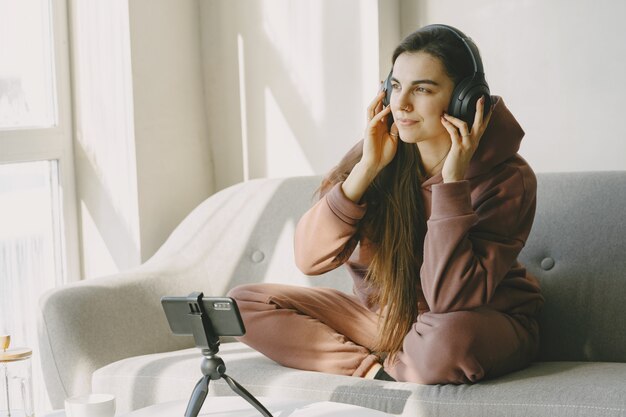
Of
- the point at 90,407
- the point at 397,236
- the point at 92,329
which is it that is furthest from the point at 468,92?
the point at 92,329

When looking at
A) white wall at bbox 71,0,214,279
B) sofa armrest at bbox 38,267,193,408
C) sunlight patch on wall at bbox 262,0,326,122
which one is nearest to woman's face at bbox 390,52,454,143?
sofa armrest at bbox 38,267,193,408

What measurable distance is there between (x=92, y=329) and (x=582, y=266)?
1174 mm

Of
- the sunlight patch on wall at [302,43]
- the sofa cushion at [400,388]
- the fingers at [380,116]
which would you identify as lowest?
the sofa cushion at [400,388]

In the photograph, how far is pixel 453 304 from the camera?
1.83 m

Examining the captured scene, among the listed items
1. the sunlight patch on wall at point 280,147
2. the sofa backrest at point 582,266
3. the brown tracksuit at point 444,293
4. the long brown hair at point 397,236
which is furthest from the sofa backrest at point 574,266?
the sunlight patch on wall at point 280,147

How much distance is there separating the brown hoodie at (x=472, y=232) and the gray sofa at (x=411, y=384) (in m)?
0.15

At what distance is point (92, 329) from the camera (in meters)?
2.16

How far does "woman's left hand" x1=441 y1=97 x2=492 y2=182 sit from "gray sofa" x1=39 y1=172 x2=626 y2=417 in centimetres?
43

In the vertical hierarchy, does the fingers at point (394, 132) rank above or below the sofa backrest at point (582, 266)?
above

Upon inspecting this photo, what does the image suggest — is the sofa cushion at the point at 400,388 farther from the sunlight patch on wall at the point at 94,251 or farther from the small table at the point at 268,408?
the sunlight patch on wall at the point at 94,251

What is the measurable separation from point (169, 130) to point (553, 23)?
124cm

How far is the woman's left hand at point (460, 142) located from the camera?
1.83m

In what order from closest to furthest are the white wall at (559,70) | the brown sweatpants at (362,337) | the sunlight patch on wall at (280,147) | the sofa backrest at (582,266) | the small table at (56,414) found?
the small table at (56,414)
the brown sweatpants at (362,337)
the sofa backrest at (582,266)
the white wall at (559,70)
the sunlight patch on wall at (280,147)

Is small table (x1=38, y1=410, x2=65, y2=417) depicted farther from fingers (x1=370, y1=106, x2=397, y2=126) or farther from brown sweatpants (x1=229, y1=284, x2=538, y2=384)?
fingers (x1=370, y1=106, x2=397, y2=126)
